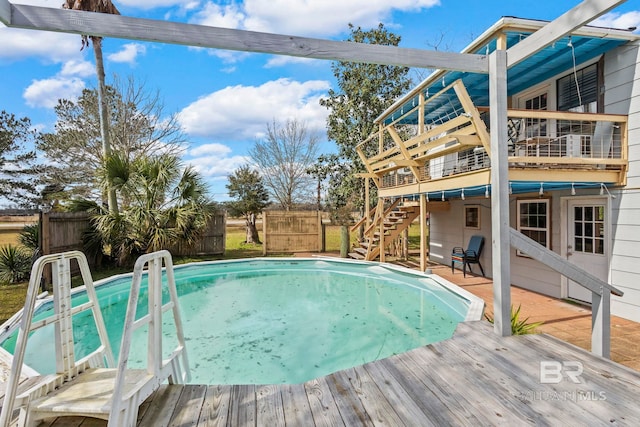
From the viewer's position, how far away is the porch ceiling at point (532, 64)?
216 inches

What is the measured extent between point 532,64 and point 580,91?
1071 millimetres

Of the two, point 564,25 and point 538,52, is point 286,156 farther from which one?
point 564,25

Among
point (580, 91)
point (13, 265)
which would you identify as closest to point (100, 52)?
point (13, 265)

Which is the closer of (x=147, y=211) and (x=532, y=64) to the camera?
(x=532, y=64)

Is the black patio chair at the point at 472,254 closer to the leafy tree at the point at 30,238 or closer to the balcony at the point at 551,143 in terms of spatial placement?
the balcony at the point at 551,143

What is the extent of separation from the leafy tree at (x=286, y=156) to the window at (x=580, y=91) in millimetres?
13986

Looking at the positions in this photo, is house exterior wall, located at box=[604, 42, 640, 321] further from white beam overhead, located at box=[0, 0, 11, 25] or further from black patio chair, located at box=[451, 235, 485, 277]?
white beam overhead, located at box=[0, 0, 11, 25]

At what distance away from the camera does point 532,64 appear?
644 centimetres

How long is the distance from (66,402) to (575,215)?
26.4 feet

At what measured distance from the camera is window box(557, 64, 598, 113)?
6.23 metres

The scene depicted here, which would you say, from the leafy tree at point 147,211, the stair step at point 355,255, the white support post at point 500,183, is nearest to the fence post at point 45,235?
the leafy tree at point 147,211

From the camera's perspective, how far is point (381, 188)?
1117 cm

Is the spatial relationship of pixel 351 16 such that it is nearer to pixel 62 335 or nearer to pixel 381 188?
pixel 381 188

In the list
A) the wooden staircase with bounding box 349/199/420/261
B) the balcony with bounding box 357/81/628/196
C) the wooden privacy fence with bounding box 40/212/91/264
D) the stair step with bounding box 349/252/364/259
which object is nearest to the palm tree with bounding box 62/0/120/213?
the wooden privacy fence with bounding box 40/212/91/264
